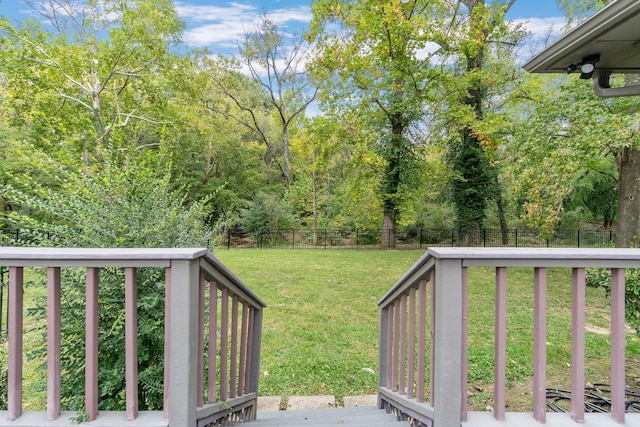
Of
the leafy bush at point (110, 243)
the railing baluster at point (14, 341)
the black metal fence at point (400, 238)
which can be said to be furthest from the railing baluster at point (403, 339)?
the black metal fence at point (400, 238)

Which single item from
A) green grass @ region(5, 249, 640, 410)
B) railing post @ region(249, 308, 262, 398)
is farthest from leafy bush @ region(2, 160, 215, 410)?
railing post @ region(249, 308, 262, 398)

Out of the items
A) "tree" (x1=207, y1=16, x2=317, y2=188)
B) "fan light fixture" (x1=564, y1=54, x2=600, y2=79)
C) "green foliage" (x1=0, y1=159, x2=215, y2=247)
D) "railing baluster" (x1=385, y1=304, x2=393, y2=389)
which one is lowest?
"railing baluster" (x1=385, y1=304, x2=393, y2=389)

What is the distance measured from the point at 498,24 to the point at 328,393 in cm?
1187

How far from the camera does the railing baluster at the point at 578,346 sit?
1.26 meters

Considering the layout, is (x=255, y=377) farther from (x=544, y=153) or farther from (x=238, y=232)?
(x=238, y=232)

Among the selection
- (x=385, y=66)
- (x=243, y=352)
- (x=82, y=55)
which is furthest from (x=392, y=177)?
(x=243, y=352)

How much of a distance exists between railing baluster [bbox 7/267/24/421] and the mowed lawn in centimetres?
215

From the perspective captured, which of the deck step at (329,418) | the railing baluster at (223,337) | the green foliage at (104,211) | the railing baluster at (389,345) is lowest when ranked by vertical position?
the deck step at (329,418)

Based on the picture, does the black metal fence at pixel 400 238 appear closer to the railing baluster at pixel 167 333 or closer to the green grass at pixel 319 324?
the green grass at pixel 319 324

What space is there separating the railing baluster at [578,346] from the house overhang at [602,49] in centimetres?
205

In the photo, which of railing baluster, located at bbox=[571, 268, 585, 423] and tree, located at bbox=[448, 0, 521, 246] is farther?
tree, located at bbox=[448, 0, 521, 246]

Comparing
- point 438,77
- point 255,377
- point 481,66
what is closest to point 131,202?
point 255,377

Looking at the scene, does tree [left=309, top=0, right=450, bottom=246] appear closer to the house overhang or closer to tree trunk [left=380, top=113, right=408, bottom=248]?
tree trunk [left=380, top=113, right=408, bottom=248]

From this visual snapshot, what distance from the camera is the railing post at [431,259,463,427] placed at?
1.24m
